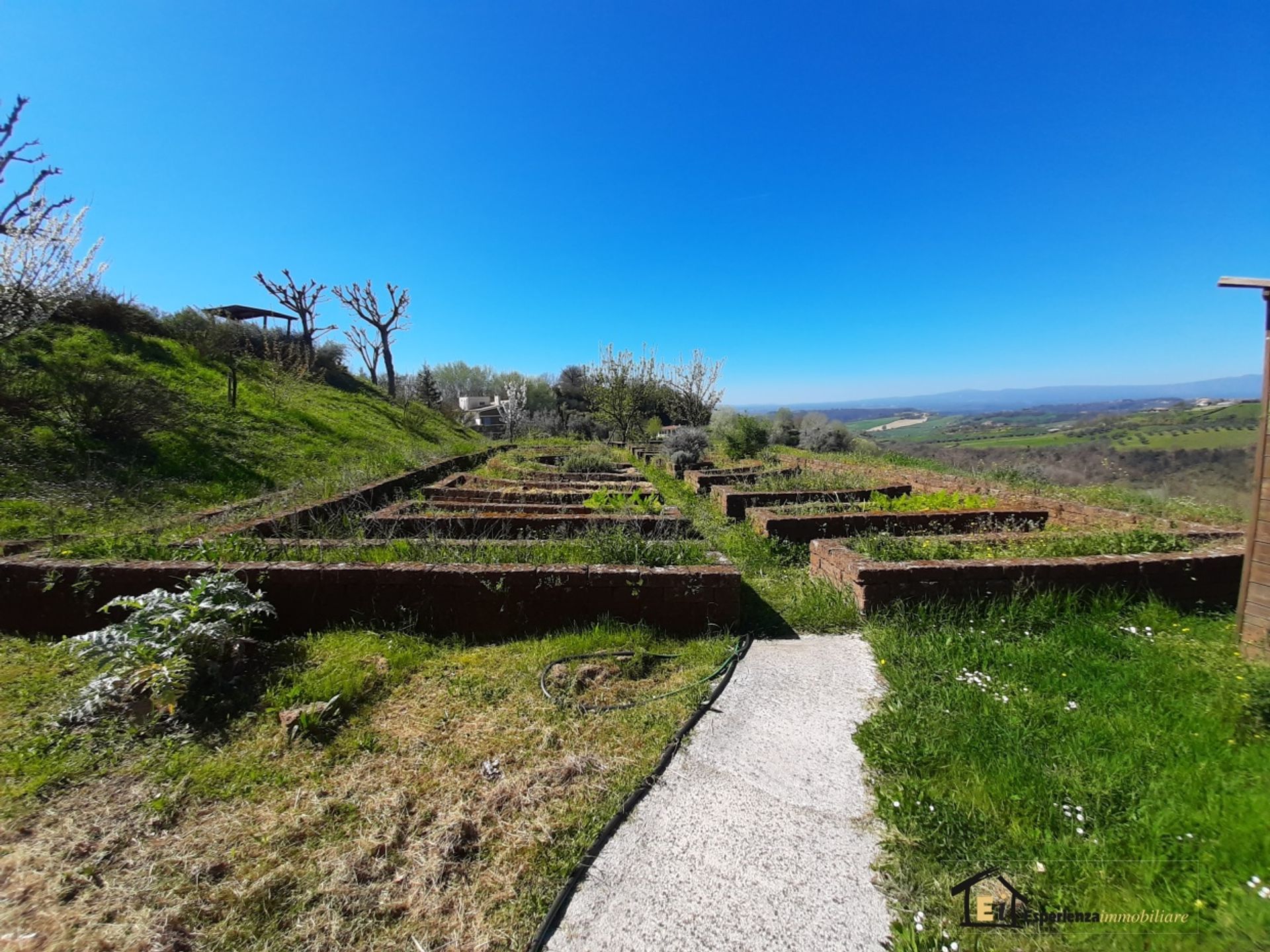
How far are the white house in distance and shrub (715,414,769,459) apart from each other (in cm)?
1564

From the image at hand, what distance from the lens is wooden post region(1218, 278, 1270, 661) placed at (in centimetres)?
286

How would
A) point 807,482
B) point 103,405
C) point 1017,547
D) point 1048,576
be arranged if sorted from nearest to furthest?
point 1048,576
point 1017,547
point 103,405
point 807,482

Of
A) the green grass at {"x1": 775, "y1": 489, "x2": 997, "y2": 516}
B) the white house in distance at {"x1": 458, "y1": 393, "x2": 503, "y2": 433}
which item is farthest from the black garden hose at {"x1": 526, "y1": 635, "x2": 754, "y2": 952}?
the white house in distance at {"x1": 458, "y1": 393, "x2": 503, "y2": 433}

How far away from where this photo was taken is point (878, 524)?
5.98m

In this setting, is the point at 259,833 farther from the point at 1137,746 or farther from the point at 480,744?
the point at 1137,746

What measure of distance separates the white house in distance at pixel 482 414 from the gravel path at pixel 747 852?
26.0 metres

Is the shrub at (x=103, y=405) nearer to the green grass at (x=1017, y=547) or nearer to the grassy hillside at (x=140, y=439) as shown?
the grassy hillside at (x=140, y=439)

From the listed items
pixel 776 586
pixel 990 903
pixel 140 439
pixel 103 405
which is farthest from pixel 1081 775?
pixel 103 405

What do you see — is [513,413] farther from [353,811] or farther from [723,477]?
[353,811]

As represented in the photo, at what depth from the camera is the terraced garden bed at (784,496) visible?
24.1 feet

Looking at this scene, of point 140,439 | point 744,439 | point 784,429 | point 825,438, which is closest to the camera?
point 140,439

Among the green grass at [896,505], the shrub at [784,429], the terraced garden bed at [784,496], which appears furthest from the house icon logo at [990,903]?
the shrub at [784,429]

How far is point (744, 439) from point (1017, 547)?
9.89m

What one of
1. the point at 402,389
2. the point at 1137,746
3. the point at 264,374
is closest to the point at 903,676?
the point at 1137,746
